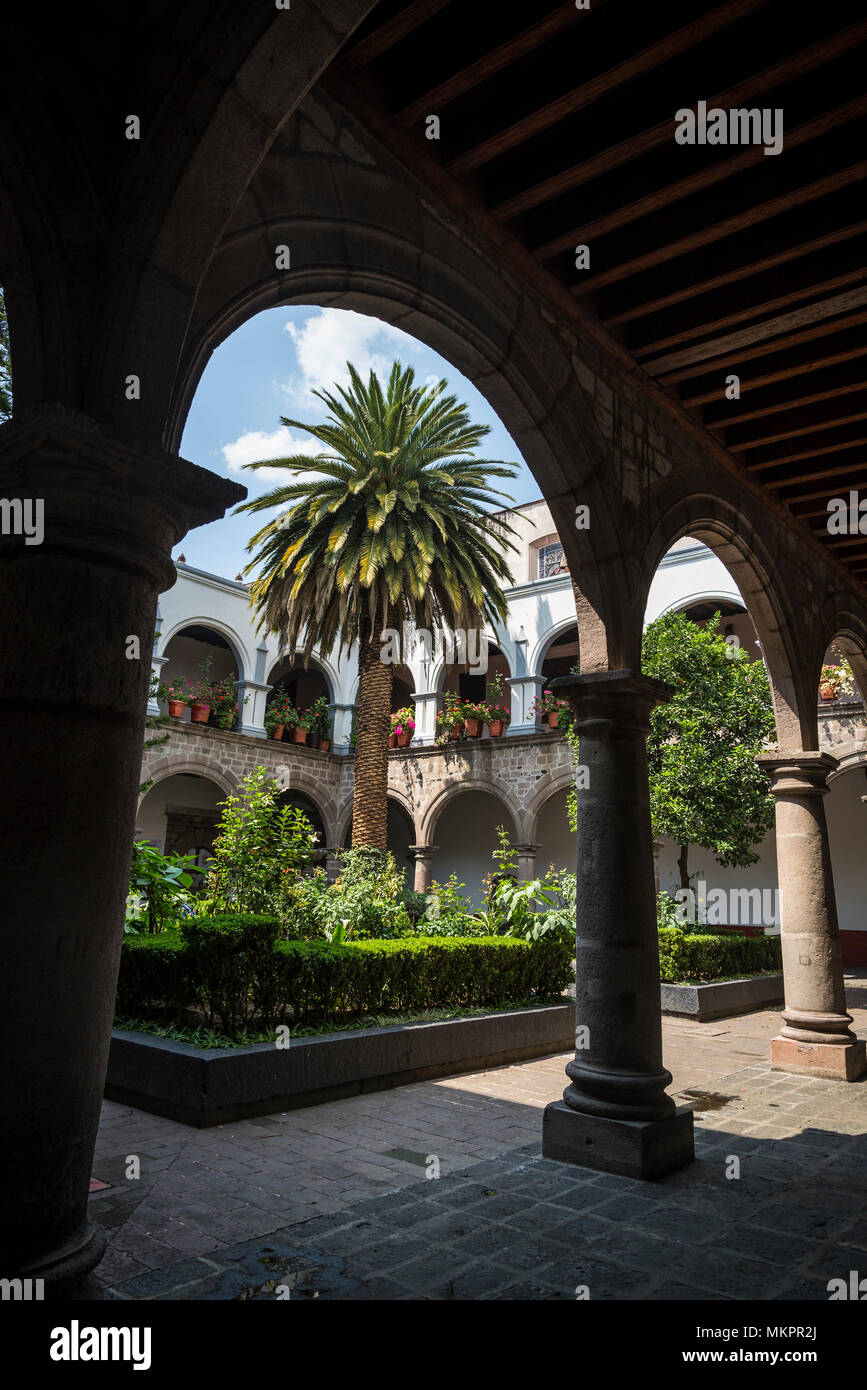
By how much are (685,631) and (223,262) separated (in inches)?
422

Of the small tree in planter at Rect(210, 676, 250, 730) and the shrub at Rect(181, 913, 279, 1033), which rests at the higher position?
the small tree in planter at Rect(210, 676, 250, 730)

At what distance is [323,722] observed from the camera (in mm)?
19844

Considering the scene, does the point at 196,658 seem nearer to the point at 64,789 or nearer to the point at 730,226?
the point at 730,226

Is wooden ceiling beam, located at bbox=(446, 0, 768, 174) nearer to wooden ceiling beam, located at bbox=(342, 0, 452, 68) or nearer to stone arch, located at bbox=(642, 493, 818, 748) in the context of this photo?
wooden ceiling beam, located at bbox=(342, 0, 452, 68)

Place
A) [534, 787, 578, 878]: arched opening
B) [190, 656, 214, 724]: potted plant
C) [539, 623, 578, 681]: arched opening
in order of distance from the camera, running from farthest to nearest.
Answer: [539, 623, 578, 681]: arched opening
[534, 787, 578, 878]: arched opening
[190, 656, 214, 724]: potted plant

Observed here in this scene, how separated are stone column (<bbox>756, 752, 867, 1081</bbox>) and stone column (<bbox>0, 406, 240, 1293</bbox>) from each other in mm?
5277

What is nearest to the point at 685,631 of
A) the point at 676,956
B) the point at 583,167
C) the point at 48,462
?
the point at 676,956

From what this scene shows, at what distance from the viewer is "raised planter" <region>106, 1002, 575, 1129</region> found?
489 cm

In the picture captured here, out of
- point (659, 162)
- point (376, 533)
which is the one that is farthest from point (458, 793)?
point (659, 162)

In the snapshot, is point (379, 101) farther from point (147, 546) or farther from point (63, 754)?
point (63, 754)

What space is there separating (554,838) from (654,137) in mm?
16118

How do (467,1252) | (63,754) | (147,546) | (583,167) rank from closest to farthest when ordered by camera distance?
(63,754) → (147,546) → (467,1252) → (583,167)

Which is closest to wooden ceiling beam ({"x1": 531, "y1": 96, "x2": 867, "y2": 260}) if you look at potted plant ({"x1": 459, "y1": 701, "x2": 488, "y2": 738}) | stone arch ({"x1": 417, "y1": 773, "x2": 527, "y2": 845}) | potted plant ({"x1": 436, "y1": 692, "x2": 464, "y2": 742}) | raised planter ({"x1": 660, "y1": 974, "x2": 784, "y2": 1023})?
raised planter ({"x1": 660, "y1": 974, "x2": 784, "y2": 1023})
